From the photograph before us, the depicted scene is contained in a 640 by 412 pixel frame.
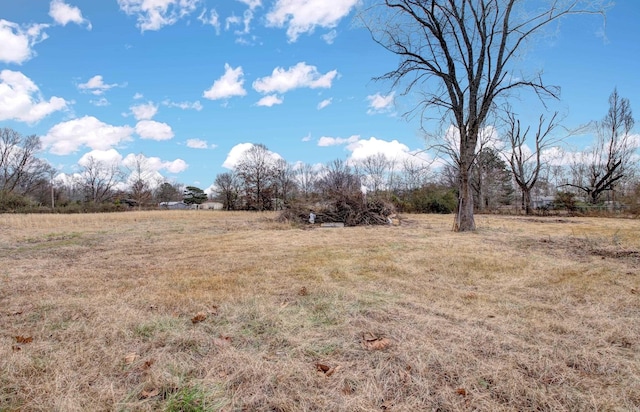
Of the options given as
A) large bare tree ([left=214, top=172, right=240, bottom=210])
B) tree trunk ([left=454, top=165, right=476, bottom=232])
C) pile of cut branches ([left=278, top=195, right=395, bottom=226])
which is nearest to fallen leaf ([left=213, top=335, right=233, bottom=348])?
tree trunk ([left=454, top=165, right=476, bottom=232])

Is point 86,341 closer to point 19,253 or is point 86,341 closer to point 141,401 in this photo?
point 141,401

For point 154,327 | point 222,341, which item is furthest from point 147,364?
point 154,327

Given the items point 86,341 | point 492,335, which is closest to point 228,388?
point 86,341

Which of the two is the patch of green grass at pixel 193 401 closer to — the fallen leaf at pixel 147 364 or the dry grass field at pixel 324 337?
the dry grass field at pixel 324 337

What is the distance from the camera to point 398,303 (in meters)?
3.48

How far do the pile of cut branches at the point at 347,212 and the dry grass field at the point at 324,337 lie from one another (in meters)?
7.69

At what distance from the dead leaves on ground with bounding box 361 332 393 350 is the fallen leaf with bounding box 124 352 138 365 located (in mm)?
1603

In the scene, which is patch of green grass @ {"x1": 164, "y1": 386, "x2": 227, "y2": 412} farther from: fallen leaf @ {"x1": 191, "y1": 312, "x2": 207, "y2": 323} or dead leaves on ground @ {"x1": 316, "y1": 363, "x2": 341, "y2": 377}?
fallen leaf @ {"x1": 191, "y1": 312, "x2": 207, "y2": 323}

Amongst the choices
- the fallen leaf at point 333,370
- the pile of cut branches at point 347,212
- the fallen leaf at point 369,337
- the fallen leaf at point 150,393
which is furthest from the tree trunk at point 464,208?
the fallen leaf at point 150,393

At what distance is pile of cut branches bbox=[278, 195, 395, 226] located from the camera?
13078mm

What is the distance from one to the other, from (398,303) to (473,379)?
146cm

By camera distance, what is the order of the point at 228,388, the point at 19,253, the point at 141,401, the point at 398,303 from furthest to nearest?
the point at 19,253 → the point at 398,303 → the point at 228,388 → the point at 141,401

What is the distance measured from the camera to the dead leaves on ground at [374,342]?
8.09 ft

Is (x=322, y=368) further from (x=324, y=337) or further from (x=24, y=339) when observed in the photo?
(x=24, y=339)
